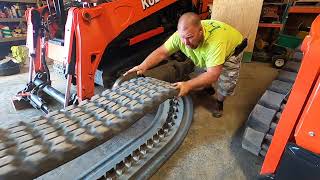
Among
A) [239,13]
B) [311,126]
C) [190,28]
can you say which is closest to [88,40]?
[190,28]

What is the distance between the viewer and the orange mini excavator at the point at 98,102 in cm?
96

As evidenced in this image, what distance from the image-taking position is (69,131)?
104 cm

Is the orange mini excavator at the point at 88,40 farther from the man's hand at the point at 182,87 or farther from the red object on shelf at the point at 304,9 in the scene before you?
the red object on shelf at the point at 304,9

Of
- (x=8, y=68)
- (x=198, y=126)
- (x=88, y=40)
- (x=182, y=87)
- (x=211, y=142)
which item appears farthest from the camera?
(x=8, y=68)

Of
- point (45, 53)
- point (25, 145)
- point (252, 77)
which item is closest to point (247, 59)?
point (252, 77)

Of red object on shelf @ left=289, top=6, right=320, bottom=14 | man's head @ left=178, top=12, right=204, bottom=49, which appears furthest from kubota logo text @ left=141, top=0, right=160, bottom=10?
red object on shelf @ left=289, top=6, right=320, bottom=14

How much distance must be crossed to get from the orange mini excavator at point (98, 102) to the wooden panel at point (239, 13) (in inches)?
24.0

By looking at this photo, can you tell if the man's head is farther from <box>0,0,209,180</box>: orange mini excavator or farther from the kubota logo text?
the kubota logo text

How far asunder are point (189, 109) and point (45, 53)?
164 centimetres

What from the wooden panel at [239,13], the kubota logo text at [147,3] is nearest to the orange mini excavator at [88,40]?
the kubota logo text at [147,3]

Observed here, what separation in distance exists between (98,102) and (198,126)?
1.18 metres

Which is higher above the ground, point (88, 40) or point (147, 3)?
point (147, 3)

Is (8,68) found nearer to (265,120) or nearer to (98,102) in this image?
(98,102)

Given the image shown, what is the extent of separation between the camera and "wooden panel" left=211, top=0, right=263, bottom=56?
11.2 feet
